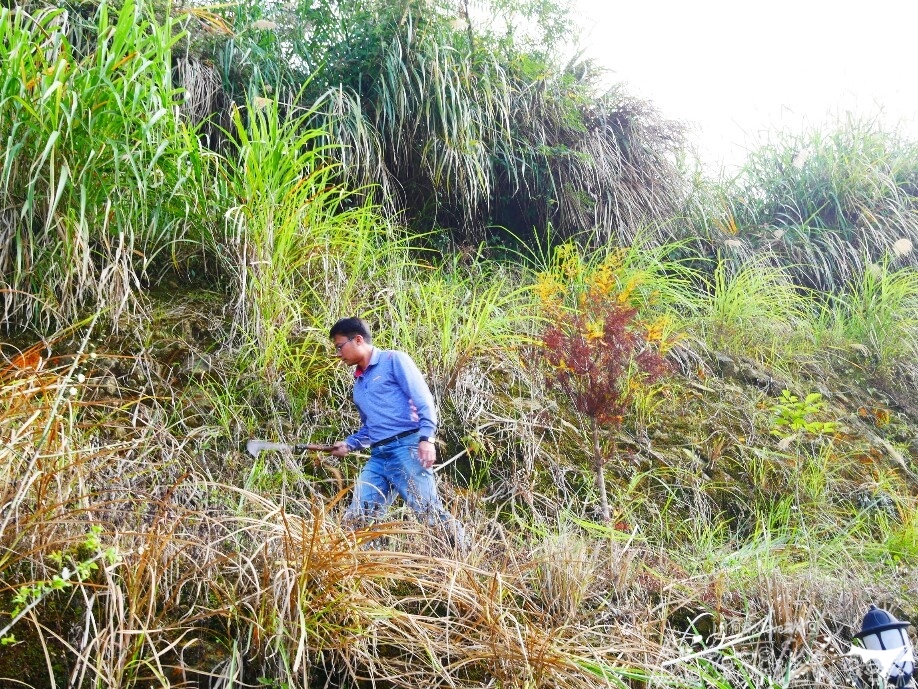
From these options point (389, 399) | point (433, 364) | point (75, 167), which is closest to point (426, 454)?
point (389, 399)

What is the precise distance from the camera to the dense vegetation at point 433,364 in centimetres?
200

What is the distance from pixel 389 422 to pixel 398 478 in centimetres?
25

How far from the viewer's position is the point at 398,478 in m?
3.20

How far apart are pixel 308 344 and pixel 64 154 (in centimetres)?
141

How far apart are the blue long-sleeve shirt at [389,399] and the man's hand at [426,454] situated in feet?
0.35

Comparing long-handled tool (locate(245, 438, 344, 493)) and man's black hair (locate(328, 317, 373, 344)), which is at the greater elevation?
man's black hair (locate(328, 317, 373, 344))

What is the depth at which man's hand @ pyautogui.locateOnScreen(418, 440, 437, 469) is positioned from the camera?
10.00ft

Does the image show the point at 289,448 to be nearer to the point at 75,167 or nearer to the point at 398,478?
the point at 398,478

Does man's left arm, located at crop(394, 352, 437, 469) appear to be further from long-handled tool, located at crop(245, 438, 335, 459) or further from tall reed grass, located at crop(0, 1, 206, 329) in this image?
tall reed grass, located at crop(0, 1, 206, 329)

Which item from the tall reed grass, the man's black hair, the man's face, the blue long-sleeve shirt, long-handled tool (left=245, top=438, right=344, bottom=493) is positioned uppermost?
the tall reed grass

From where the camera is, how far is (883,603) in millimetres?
2959

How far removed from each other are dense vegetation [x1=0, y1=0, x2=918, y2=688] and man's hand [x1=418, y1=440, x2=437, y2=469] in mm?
243

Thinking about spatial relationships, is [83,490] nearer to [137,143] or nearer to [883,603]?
[137,143]

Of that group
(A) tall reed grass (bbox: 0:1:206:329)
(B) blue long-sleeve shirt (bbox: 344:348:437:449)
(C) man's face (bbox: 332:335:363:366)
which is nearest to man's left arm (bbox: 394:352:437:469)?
(B) blue long-sleeve shirt (bbox: 344:348:437:449)
